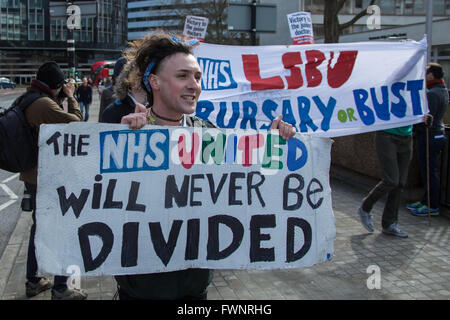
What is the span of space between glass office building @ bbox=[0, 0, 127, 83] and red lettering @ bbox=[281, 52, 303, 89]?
2964 inches

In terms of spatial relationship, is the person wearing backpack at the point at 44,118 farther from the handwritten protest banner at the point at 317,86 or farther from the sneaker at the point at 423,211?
the sneaker at the point at 423,211

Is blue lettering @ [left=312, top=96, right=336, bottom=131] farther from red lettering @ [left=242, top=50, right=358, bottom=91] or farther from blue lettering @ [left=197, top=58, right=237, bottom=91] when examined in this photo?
blue lettering @ [left=197, top=58, right=237, bottom=91]

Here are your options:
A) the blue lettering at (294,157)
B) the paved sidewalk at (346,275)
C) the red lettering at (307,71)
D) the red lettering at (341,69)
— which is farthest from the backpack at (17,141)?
the red lettering at (341,69)

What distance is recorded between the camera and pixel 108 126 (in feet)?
7.79

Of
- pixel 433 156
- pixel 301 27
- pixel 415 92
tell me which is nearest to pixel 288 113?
pixel 415 92

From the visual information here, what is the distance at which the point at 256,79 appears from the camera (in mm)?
5574

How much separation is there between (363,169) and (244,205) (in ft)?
20.7

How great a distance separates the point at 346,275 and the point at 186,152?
2.62m

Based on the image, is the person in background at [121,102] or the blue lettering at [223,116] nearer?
the person in background at [121,102]

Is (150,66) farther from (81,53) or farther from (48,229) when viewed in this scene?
(81,53)

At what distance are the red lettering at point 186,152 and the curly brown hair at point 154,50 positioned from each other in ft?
0.98

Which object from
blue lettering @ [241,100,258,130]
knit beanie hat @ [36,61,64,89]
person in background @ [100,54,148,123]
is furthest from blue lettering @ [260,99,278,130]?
knit beanie hat @ [36,61,64,89]

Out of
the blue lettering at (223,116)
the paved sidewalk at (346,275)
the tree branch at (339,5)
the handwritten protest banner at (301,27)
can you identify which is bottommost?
the paved sidewalk at (346,275)

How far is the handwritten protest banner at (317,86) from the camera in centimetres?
530
